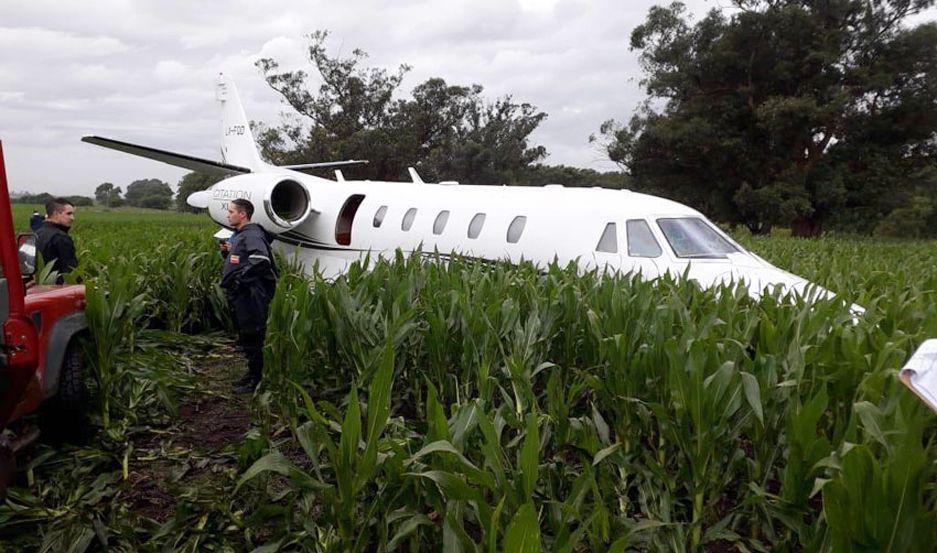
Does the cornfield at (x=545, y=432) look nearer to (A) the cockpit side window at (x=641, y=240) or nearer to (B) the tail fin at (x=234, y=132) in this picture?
(A) the cockpit side window at (x=641, y=240)

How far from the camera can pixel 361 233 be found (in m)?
11.3

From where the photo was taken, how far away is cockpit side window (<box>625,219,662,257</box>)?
23.9ft

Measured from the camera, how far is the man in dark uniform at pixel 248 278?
5.79 metres

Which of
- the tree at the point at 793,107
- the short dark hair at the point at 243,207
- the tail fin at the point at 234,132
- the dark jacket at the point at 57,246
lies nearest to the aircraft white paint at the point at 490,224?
the tail fin at the point at 234,132

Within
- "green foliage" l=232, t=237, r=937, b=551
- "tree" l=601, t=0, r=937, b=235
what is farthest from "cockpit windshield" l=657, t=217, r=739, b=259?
"tree" l=601, t=0, r=937, b=235

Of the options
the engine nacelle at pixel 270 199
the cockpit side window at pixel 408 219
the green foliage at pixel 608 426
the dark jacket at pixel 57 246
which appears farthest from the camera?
the engine nacelle at pixel 270 199

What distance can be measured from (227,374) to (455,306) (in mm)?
3211

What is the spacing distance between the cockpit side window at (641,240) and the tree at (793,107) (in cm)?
2141

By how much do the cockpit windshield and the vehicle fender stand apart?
575 centimetres

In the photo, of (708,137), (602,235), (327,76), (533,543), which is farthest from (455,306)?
(327,76)

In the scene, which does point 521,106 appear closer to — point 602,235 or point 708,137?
point 708,137

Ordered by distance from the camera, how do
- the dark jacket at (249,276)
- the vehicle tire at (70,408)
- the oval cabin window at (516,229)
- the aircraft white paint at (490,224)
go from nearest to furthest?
the vehicle tire at (70,408)
the dark jacket at (249,276)
the aircraft white paint at (490,224)
the oval cabin window at (516,229)

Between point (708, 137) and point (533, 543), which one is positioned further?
point (708, 137)

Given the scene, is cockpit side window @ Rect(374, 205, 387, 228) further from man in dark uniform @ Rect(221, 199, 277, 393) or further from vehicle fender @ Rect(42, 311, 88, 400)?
vehicle fender @ Rect(42, 311, 88, 400)
